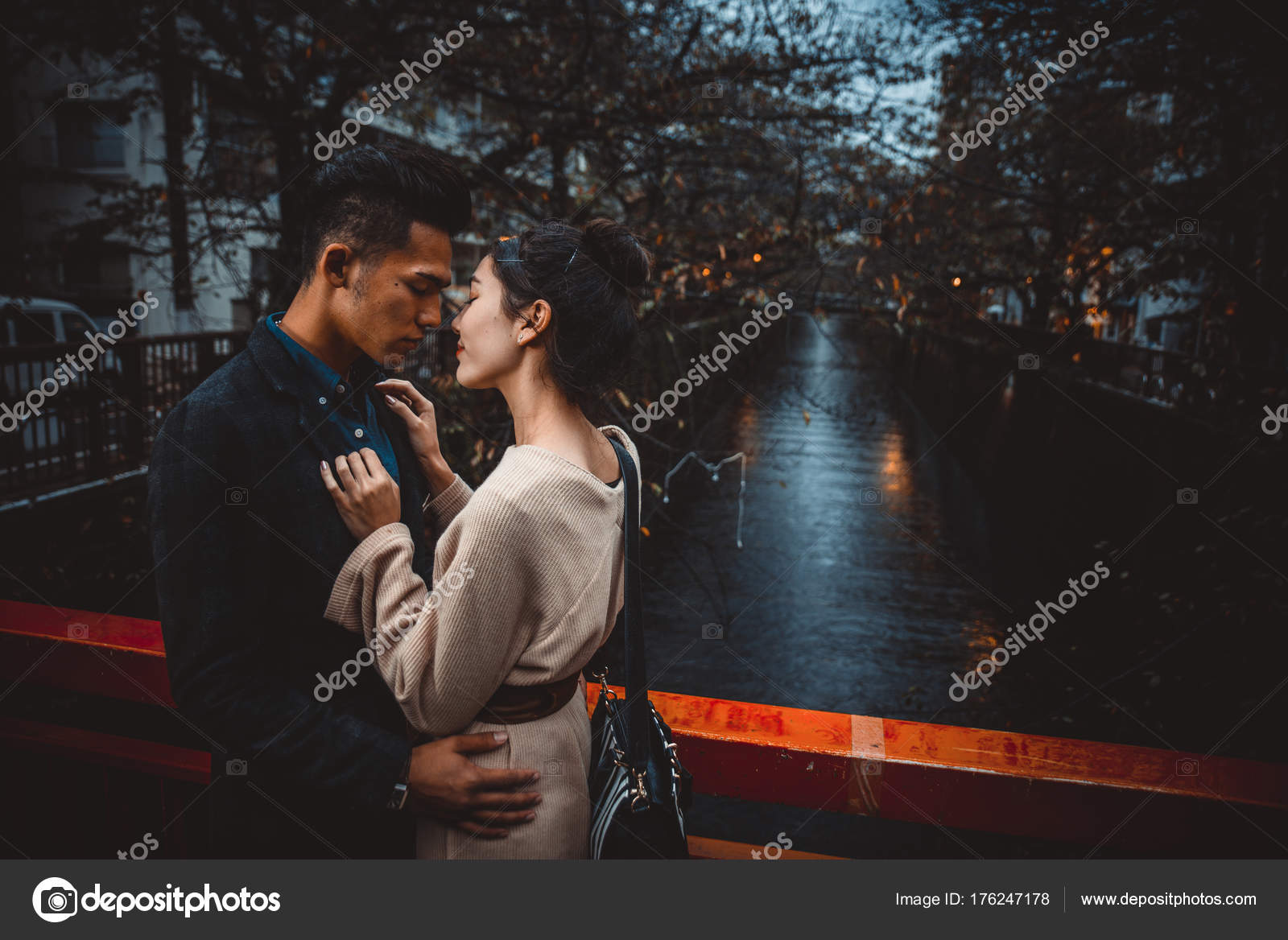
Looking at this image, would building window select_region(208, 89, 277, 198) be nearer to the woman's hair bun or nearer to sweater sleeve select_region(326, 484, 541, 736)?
the woman's hair bun

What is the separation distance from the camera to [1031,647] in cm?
679

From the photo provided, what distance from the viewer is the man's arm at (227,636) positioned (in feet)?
4.02

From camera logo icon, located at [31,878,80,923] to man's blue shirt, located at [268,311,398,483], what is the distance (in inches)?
35.0

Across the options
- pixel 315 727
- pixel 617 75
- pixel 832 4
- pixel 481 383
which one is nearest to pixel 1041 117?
pixel 832 4

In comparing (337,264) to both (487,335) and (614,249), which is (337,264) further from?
(614,249)

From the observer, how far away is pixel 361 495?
4.40 ft

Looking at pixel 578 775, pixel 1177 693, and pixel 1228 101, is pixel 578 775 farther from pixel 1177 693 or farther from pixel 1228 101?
pixel 1228 101

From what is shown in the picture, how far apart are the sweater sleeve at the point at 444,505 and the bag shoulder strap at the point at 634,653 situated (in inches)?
18.3

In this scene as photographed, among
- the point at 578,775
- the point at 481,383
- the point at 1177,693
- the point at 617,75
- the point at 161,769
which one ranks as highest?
the point at 617,75

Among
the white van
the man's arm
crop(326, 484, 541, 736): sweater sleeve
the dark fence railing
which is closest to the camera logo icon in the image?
the man's arm

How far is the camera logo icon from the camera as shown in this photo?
1406mm

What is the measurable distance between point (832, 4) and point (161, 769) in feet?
20.3

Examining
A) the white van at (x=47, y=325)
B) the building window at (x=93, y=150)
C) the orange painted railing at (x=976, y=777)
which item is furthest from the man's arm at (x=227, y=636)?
the building window at (x=93, y=150)

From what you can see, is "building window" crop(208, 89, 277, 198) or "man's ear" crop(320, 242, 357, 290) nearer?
"man's ear" crop(320, 242, 357, 290)
